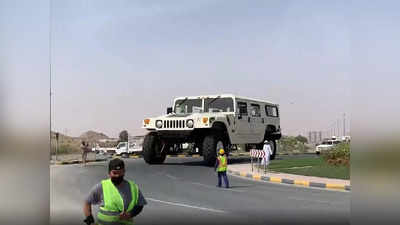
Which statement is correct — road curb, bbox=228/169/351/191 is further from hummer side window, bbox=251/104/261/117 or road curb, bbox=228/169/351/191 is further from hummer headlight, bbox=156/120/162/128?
hummer headlight, bbox=156/120/162/128

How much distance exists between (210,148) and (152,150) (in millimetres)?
467

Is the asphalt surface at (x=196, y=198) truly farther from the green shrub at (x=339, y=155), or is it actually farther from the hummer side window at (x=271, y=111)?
the hummer side window at (x=271, y=111)

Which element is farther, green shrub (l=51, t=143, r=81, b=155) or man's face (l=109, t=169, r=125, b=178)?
green shrub (l=51, t=143, r=81, b=155)

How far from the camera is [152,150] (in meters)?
3.55

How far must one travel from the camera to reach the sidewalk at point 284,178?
342 centimetres

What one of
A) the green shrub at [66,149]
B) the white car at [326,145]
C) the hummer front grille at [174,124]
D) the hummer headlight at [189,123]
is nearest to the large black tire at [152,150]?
the hummer front grille at [174,124]

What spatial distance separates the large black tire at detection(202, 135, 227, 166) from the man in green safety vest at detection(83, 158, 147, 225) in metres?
0.92

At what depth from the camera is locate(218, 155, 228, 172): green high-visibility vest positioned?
356cm

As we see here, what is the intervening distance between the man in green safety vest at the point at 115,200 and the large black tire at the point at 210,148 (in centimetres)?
92

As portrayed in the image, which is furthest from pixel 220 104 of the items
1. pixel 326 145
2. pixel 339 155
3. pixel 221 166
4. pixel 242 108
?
pixel 339 155

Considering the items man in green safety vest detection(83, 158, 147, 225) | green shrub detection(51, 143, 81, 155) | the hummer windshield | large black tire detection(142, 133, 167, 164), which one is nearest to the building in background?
the hummer windshield

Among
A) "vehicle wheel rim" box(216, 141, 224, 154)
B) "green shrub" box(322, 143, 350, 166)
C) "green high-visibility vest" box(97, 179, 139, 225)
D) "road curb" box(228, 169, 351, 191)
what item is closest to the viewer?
"green high-visibility vest" box(97, 179, 139, 225)
